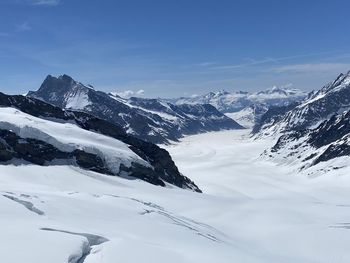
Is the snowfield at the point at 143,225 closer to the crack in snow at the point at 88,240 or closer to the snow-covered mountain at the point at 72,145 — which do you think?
the crack in snow at the point at 88,240

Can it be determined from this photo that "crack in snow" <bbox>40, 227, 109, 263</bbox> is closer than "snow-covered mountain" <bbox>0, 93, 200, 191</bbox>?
Yes

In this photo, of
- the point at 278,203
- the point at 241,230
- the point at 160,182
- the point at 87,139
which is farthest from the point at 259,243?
the point at 87,139

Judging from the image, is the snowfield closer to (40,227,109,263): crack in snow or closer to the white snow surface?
(40,227,109,263): crack in snow

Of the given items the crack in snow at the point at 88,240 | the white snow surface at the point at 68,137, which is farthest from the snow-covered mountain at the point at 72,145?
the crack in snow at the point at 88,240

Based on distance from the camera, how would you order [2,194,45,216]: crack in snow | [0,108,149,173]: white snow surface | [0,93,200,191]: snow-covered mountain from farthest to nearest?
1. [0,108,149,173]: white snow surface
2. [0,93,200,191]: snow-covered mountain
3. [2,194,45,216]: crack in snow

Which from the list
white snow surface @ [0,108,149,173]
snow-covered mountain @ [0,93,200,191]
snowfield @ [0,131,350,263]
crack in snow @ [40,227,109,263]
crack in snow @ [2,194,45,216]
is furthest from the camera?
white snow surface @ [0,108,149,173]

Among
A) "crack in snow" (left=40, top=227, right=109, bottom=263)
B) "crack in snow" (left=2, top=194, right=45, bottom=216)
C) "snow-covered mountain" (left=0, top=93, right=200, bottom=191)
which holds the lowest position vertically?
"crack in snow" (left=40, top=227, right=109, bottom=263)

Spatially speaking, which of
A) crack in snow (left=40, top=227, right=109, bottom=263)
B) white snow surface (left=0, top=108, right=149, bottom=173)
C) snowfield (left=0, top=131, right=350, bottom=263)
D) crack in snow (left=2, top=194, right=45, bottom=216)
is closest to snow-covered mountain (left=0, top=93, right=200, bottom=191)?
white snow surface (left=0, top=108, right=149, bottom=173)

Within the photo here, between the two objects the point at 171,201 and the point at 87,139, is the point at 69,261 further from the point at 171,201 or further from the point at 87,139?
the point at 87,139
